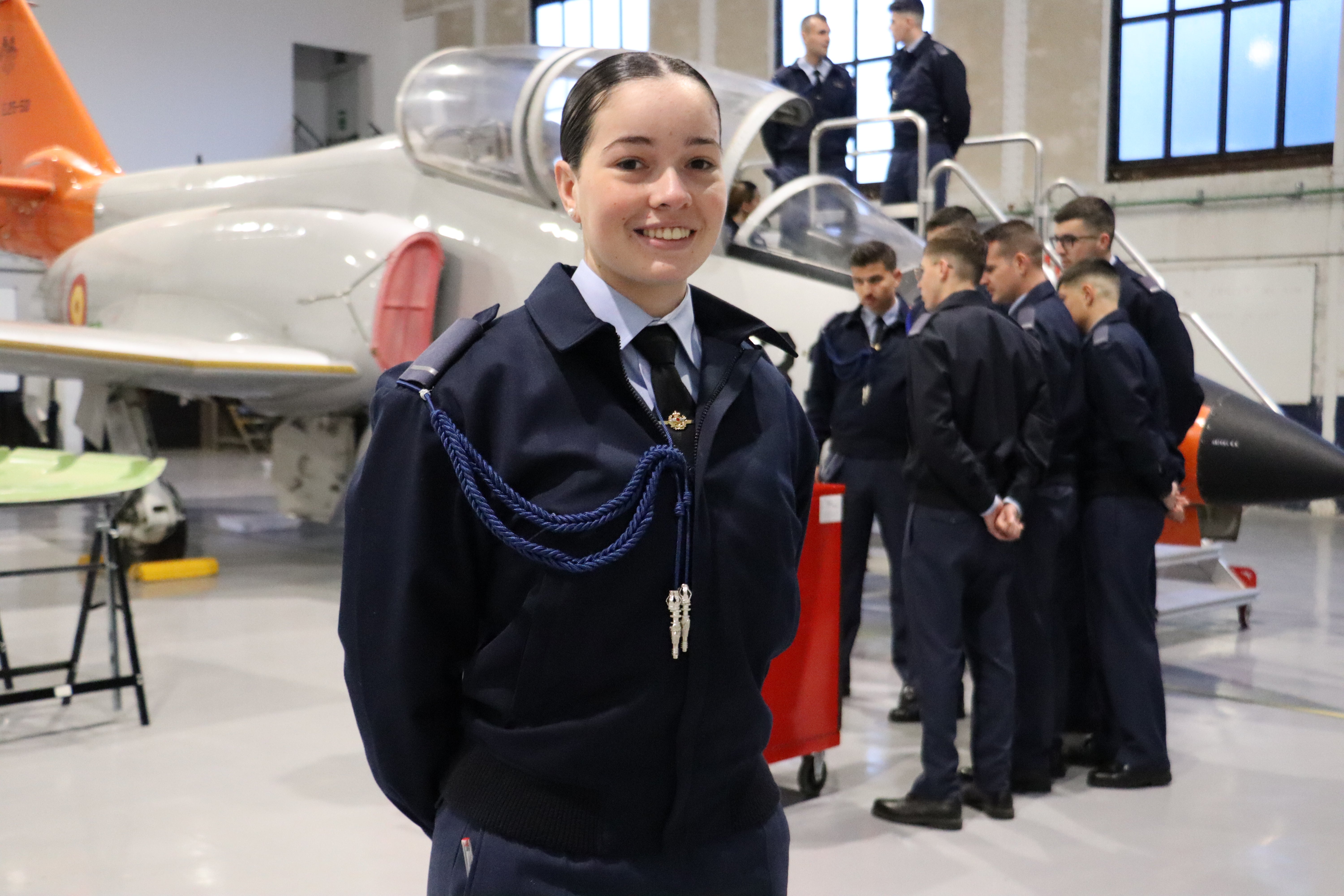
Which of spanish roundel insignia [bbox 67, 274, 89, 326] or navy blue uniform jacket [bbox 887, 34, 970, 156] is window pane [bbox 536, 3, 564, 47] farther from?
navy blue uniform jacket [bbox 887, 34, 970, 156]

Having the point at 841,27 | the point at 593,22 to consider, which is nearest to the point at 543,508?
the point at 841,27

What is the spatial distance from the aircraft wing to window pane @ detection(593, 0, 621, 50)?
12409 millimetres

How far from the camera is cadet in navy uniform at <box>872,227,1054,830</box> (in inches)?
144

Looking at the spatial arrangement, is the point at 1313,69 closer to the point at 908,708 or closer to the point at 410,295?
the point at 410,295

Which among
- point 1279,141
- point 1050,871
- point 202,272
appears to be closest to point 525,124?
point 202,272

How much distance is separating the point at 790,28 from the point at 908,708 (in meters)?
13.6

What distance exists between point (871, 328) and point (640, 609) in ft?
13.1

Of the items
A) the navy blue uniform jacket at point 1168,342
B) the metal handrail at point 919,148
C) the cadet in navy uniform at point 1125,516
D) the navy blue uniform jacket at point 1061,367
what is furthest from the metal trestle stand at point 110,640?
the metal handrail at point 919,148

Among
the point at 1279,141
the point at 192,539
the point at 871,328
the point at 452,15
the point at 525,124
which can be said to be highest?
the point at 452,15

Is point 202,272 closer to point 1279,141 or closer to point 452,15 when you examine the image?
point 1279,141

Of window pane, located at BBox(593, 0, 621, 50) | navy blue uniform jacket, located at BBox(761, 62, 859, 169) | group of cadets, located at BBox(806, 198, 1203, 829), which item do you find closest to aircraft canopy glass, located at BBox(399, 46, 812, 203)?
navy blue uniform jacket, located at BBox(761, 62, 859, 169)

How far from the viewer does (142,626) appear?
6312 mm

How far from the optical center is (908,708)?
15.8 feet

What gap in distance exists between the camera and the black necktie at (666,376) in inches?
52.5
